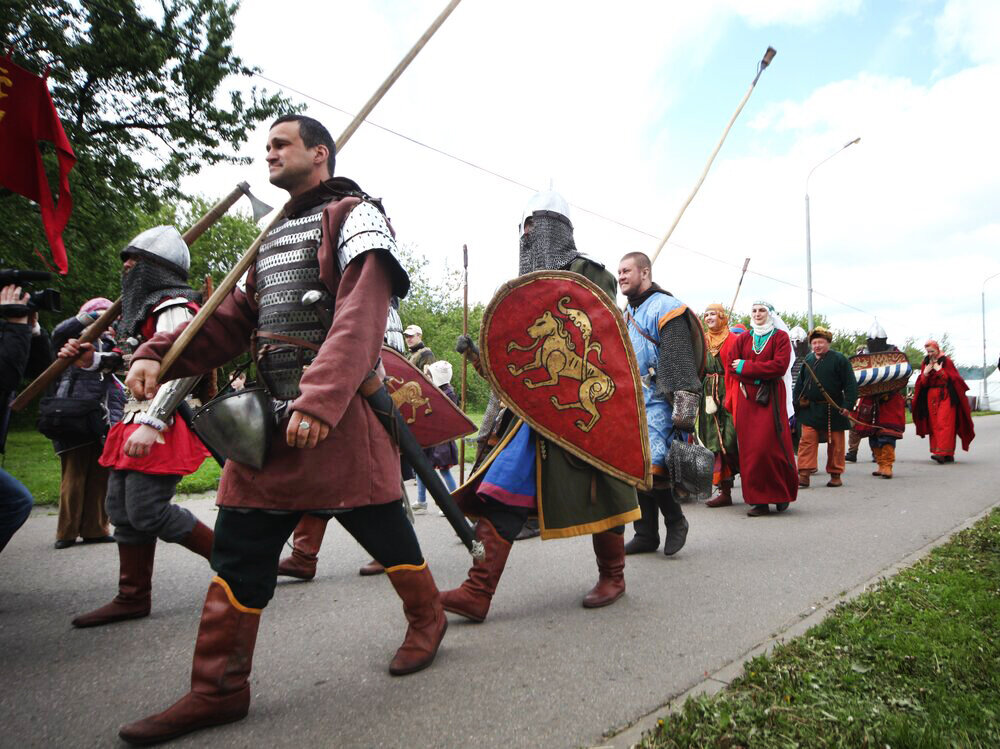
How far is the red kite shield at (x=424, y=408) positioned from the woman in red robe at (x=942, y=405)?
356 inches

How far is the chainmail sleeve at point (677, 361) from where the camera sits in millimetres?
3795

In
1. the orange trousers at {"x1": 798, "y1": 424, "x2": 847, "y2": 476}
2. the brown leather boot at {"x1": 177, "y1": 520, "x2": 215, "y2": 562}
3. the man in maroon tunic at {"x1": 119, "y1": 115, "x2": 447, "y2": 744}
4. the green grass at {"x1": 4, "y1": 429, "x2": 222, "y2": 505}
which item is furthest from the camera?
the orange trousers at {"x1": 798, "y1": 424, "x2": 847, "y2": 476}

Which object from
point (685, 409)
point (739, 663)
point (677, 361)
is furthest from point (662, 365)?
point (739, 663)

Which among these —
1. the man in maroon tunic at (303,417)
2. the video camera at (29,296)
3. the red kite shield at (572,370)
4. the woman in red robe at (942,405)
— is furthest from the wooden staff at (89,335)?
the woman in red robe at (942,405)

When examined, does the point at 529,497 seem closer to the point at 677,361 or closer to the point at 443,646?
the point at 443,646

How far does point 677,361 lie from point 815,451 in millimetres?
5368

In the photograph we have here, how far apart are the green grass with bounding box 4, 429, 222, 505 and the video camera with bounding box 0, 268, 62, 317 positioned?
452 cm

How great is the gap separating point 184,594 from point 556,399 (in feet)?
7.31

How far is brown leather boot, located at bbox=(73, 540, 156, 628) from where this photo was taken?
3115 mm

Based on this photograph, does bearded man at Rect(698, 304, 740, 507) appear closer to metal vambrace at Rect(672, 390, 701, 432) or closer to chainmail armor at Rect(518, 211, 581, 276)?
metal vambrace at Rect(672, 390, 701, 432)

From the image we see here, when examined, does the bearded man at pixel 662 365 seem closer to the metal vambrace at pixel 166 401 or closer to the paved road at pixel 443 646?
the paved road at pixel 443 646

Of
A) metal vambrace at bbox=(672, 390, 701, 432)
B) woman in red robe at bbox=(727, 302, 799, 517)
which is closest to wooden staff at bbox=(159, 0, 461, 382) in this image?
metal vambrace at bbox=(672, 390, 701, 432)

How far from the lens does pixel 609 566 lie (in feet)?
11.0

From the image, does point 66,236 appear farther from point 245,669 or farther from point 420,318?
point 420,318
